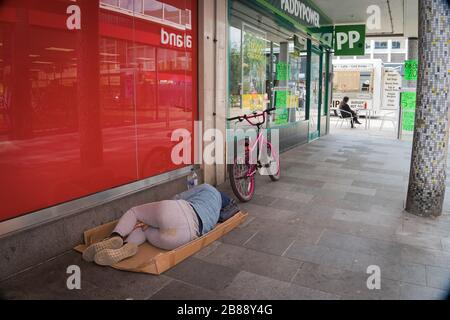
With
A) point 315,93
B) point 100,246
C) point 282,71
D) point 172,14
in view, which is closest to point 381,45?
point 315,93

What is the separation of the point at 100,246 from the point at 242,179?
227cm

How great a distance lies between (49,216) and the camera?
3.16m

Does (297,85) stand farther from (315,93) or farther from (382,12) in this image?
(382,12)

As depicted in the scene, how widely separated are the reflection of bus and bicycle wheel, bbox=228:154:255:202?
13.5m

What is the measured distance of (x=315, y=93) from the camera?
1113 centimetres

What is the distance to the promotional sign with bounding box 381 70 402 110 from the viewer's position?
12.5 metres

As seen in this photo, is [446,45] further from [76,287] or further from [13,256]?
[13,256]

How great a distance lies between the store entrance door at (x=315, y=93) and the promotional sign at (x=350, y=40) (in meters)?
0.64

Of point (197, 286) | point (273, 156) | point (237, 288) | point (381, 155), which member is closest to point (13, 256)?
point (197, 286)

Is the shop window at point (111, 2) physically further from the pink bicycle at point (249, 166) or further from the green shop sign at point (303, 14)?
the green shop sign at point (303, 14)

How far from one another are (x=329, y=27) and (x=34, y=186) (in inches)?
364

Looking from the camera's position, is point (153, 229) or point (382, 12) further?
point (382, 12)

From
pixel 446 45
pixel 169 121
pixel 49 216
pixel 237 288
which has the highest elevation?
pixel 446 45

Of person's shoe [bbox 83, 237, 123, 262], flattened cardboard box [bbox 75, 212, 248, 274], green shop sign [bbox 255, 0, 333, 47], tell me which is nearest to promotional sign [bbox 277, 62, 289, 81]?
green shop sign [bbox 255, 0, 333, 47]
